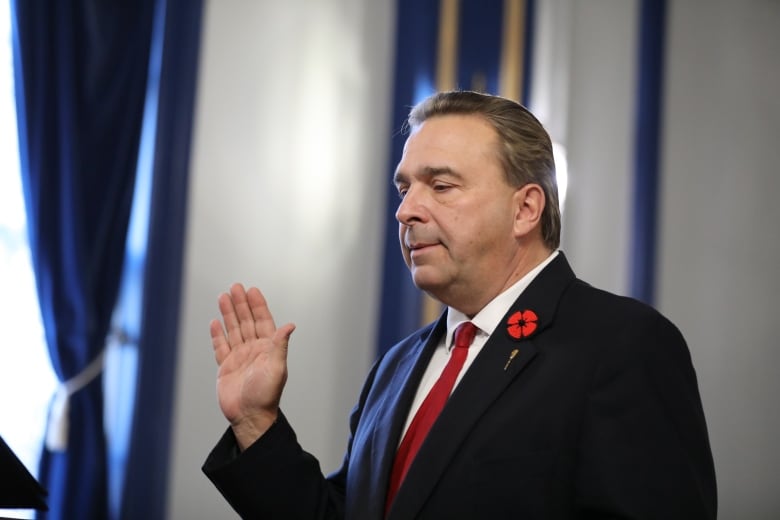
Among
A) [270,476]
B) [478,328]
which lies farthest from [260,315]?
[478,328]

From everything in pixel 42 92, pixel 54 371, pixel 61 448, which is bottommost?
pixel 61 448

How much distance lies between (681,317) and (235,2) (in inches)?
107

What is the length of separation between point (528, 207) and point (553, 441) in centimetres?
60

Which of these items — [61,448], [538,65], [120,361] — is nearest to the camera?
[61,448]

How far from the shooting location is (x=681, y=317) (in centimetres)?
446

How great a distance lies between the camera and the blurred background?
139 inches

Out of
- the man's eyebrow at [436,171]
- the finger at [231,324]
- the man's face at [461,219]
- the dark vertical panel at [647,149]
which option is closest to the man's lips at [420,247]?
the man's face at [461,219]

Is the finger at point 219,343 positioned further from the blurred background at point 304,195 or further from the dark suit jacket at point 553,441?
the blurred background at point 304,195

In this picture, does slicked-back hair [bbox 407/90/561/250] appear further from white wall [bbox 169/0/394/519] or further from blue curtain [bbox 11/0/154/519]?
blue curtain [bbox 11/0/154/519]

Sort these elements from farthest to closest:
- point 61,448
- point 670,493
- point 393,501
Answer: point 61,448
point 393,501
point 670,493

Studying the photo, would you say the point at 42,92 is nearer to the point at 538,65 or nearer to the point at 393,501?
the point at 538,65

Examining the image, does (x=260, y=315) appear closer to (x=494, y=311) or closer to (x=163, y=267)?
(x=494, y=311)

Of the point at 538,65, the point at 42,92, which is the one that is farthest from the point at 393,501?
the point at 538,65

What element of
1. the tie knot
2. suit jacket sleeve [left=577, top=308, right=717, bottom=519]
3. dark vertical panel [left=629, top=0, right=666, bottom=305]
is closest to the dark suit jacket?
suit jacket sleeve [left=577, top=308, right=717, bottom=519]
